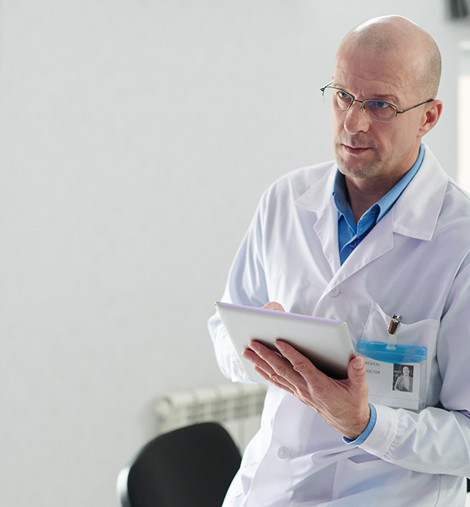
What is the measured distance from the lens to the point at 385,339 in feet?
3.92

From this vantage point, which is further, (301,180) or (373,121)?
(301,180)

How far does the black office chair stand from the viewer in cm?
128

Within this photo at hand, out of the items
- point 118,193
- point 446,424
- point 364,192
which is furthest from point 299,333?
point 118,193

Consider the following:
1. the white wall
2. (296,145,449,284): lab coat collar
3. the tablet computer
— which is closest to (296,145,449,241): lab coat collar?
(296,145,449,284): lab coat collar

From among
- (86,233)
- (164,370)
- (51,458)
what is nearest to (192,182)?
(86,233)

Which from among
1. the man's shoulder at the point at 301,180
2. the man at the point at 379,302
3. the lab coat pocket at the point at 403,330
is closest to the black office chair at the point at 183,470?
the man at the point at 379,302

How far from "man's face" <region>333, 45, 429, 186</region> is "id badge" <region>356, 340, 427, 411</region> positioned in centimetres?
37

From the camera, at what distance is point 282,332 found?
102 cm

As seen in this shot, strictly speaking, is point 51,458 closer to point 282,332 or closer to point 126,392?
point 126,392

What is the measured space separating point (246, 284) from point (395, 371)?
51 cm

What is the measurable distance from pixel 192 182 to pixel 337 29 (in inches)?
42.8

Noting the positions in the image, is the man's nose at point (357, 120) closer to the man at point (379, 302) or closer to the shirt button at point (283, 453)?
the man at point (379, 302)

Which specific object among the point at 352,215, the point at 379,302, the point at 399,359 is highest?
the point at 352,215

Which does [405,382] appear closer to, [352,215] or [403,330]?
[403,330]
